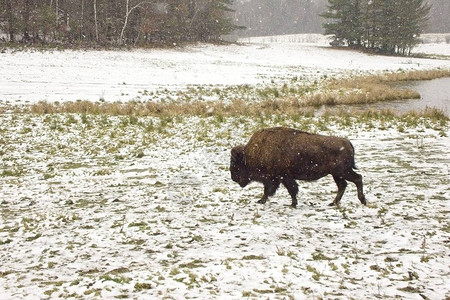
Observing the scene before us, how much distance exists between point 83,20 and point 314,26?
123 metres

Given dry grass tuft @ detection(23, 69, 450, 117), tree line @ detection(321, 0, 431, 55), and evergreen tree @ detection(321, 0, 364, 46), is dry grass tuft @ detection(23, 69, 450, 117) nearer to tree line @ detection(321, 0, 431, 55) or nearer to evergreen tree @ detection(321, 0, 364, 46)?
tree line @ detection(321, 0, 431, 55)

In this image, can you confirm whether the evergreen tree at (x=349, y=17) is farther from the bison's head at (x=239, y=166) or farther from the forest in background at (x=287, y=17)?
the forest in background at (x=287, y=17)

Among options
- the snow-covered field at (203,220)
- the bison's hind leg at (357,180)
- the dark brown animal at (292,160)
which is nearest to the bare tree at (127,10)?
the snow-covered field at (203,220)

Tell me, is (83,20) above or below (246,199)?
above

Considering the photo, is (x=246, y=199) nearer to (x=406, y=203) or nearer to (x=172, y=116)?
(x=406, y=203)

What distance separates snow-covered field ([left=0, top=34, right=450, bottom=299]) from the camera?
443cm

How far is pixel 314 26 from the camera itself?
154 metres

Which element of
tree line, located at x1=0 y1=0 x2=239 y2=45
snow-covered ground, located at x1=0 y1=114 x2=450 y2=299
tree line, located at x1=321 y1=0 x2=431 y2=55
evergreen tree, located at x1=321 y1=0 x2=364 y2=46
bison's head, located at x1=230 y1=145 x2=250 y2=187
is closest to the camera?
snow-covered ground, located at x1=0 y1=114 x2=450 y2=299

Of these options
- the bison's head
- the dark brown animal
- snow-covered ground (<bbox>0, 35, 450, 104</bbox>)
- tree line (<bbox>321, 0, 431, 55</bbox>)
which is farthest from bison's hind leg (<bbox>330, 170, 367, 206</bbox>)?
tree line (<bbox>321, 0, 431, 55</bbox>)

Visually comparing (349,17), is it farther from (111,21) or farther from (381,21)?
(111,21)

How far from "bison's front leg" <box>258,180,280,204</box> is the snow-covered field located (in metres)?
0.15

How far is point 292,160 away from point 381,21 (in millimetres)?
65900

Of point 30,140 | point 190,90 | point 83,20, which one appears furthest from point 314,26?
point 30,140

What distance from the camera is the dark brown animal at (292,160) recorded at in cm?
647
